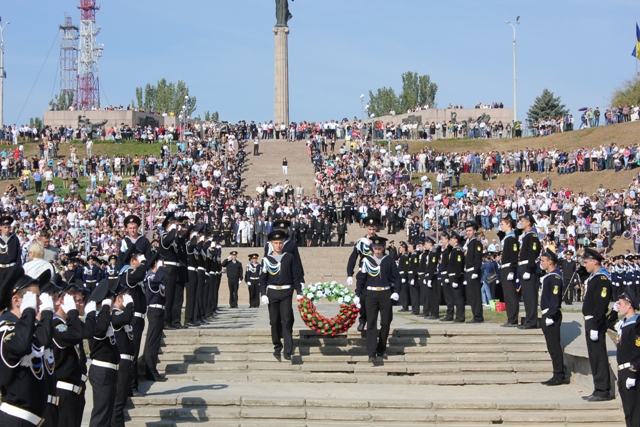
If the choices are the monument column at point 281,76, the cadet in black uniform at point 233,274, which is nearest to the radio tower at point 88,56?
the monument column at point 281,76

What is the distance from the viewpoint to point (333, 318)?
15047mm

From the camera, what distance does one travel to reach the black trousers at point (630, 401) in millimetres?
10664

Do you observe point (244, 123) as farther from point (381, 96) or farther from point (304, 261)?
point (381, 96)

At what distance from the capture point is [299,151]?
52156 mm

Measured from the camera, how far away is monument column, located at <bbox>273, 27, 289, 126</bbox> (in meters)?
55.6

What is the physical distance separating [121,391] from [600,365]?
6487 mm

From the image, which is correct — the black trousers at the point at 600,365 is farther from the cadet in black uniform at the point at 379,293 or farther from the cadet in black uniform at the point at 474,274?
the cadet in black uniform at the point at 474,274

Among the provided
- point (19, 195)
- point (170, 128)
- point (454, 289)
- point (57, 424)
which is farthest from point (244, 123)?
point (57, 424)

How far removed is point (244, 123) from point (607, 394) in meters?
45.4

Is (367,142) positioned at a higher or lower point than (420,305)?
higher

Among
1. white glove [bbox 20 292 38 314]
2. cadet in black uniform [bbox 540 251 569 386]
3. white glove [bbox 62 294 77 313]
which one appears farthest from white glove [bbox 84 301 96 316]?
cadet in black uniform [bbox 540 251 569 386]

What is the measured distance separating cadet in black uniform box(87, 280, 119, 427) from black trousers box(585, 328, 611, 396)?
6.48 m

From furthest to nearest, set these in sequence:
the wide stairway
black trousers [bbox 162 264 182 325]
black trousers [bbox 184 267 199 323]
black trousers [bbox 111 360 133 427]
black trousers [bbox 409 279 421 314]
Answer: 1. black trousers [bbox 409 279 421 314]
2. black trousers [bbox 184 267 199 323]
3. black trousers [bbox 162 264 182 325]
4. the wide stairway
5. black trousers [bbox 111 360 133 427]

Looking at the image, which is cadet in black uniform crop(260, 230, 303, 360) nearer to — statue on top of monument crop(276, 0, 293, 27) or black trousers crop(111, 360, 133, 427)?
black trousers crop(111, 360, 133, 427)
